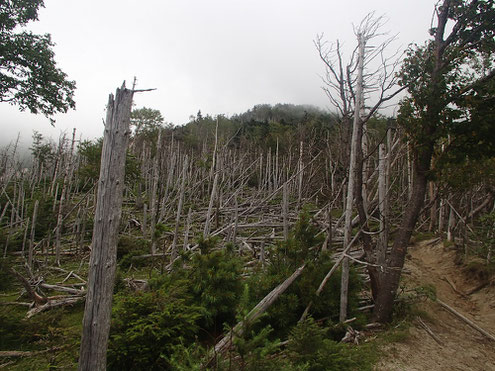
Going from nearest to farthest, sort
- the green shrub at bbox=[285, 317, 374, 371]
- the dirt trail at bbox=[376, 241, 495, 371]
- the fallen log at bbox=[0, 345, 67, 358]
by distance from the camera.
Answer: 1. the green shrub at bbox=[285, 317, 374, 371]
2. the fallen log at bbox=[0, 345, 67, 358]
3. the dirt trail at bbox=[376, 241, 495, 371]

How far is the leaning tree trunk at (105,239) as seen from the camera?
258 cm

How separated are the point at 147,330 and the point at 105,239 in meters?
1.45

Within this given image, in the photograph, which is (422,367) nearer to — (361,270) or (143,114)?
(361,270)

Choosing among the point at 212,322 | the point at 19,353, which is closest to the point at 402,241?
the point at 212,322

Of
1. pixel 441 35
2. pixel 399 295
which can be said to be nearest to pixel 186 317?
pixel 399 295

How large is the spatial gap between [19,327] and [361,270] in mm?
6609

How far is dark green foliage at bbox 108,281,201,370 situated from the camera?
332 centimetres

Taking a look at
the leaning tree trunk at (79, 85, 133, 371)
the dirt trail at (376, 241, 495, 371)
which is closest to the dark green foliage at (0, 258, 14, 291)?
the leaning tree trunk at (79, 85, 133, 371)

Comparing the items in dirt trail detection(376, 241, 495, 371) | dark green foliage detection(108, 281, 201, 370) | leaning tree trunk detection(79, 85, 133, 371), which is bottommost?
dirt trail detection(376, 241, 495, 371)

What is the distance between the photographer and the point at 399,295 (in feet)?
17.5

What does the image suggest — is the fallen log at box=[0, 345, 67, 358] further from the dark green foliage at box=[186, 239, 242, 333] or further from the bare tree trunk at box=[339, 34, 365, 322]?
the bare tree trunk at box=[339, 34, 365, 322]

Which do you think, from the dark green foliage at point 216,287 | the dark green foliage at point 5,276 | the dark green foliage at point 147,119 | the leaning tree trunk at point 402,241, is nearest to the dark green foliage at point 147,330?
the dark green foliage at point 216,287

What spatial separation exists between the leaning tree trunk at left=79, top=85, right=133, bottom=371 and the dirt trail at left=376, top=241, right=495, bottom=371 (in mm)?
3215

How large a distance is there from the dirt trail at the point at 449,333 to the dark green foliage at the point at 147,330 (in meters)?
2.53
